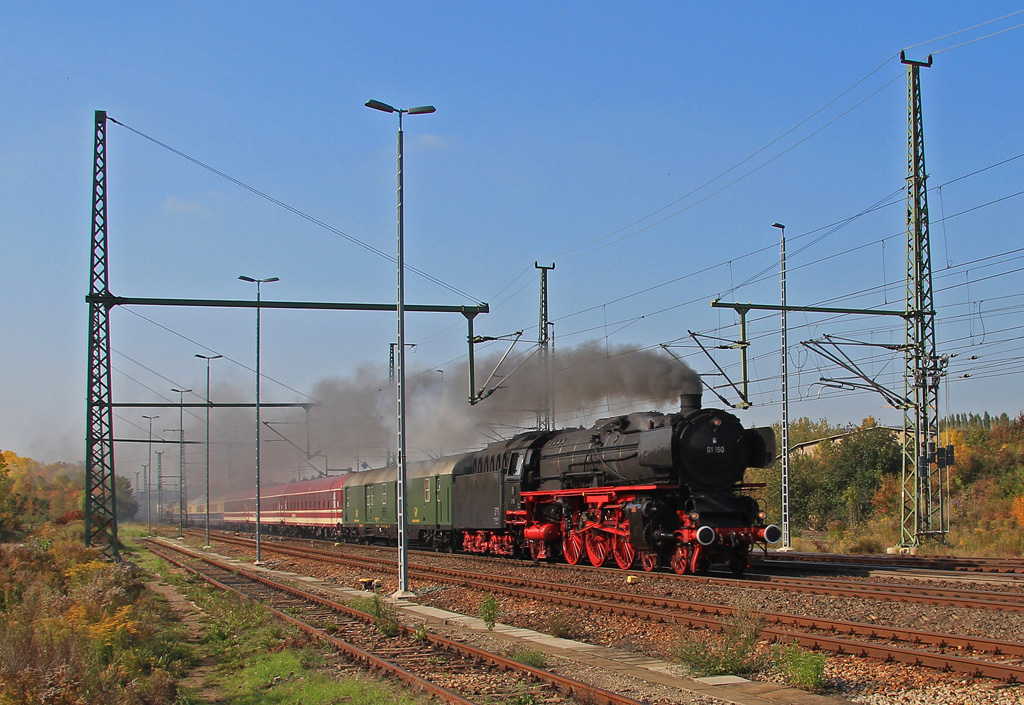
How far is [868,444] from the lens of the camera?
175ft

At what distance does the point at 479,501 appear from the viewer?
30.0 meters

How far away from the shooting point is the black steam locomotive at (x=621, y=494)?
2036cm

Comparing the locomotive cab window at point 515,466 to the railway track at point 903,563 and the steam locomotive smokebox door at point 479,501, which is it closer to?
the steam locomotive smokebox door at point 479,501

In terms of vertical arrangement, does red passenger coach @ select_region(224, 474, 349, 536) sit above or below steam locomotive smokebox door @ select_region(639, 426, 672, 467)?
below

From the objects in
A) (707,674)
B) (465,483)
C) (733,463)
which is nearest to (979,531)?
(733,463)

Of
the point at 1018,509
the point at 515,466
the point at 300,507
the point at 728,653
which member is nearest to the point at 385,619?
the point at 728,653

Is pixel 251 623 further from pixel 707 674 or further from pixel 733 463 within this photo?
pixel 733 463

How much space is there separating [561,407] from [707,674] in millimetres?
21331

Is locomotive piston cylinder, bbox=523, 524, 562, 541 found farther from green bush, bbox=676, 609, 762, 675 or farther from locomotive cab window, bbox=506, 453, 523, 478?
green bush, bbox=676, 609, 762, 675

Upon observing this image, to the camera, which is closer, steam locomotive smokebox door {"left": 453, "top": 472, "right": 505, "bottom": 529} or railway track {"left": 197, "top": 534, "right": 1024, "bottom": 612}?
railway track {"left": 197, "top": 534, "right": 1024, "bottom": 612}

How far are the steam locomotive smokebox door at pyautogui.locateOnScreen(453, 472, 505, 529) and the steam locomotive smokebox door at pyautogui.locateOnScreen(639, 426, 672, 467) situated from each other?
8028 mm

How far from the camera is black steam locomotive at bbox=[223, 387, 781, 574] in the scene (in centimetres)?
2036

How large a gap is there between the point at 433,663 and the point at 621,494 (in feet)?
35.9

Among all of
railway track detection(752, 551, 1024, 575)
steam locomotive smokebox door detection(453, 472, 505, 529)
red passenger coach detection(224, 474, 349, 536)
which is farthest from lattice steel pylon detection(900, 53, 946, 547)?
red passenger coach detection(224, 474, 349, 536)
